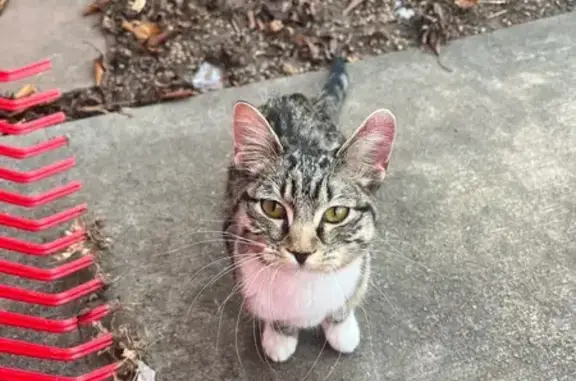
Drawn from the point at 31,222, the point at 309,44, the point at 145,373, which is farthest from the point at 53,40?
Result: the point at 145,373

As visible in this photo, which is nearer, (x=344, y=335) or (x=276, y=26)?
(x=344, y=335)

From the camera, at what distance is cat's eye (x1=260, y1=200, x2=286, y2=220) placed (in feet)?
6.75

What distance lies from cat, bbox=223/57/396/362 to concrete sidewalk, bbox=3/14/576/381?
Result: 31 centimetres

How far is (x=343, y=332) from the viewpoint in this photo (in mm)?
2404

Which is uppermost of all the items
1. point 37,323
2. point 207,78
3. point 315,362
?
point 207,78

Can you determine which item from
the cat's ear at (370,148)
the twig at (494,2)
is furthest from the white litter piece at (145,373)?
the twig at (494,2)

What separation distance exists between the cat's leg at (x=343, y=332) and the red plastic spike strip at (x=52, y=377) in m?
0.71

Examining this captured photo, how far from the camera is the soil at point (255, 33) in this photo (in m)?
3.35

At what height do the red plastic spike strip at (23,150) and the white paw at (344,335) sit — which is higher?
the red plastic spike strip at (23,150)

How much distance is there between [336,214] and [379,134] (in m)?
0.26

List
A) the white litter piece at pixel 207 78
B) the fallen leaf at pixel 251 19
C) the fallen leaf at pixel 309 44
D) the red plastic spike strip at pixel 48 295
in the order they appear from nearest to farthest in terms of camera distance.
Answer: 1. the red plastic spike strip at pixel 48 295
2. the white litter piece at pixel 207 78
3. the fallen leaf at pixel 309 44
4. the fallen leaf at pixel 251 19

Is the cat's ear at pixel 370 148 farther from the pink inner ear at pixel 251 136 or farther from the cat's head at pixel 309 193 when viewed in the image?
the pink inner ear at pixel 251 136

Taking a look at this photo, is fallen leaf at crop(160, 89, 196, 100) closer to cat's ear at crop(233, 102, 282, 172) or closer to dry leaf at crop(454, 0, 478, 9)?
cat's ear at crop(233, 102, 282, 172)

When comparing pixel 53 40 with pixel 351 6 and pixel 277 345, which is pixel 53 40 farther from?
pixel 277 345
